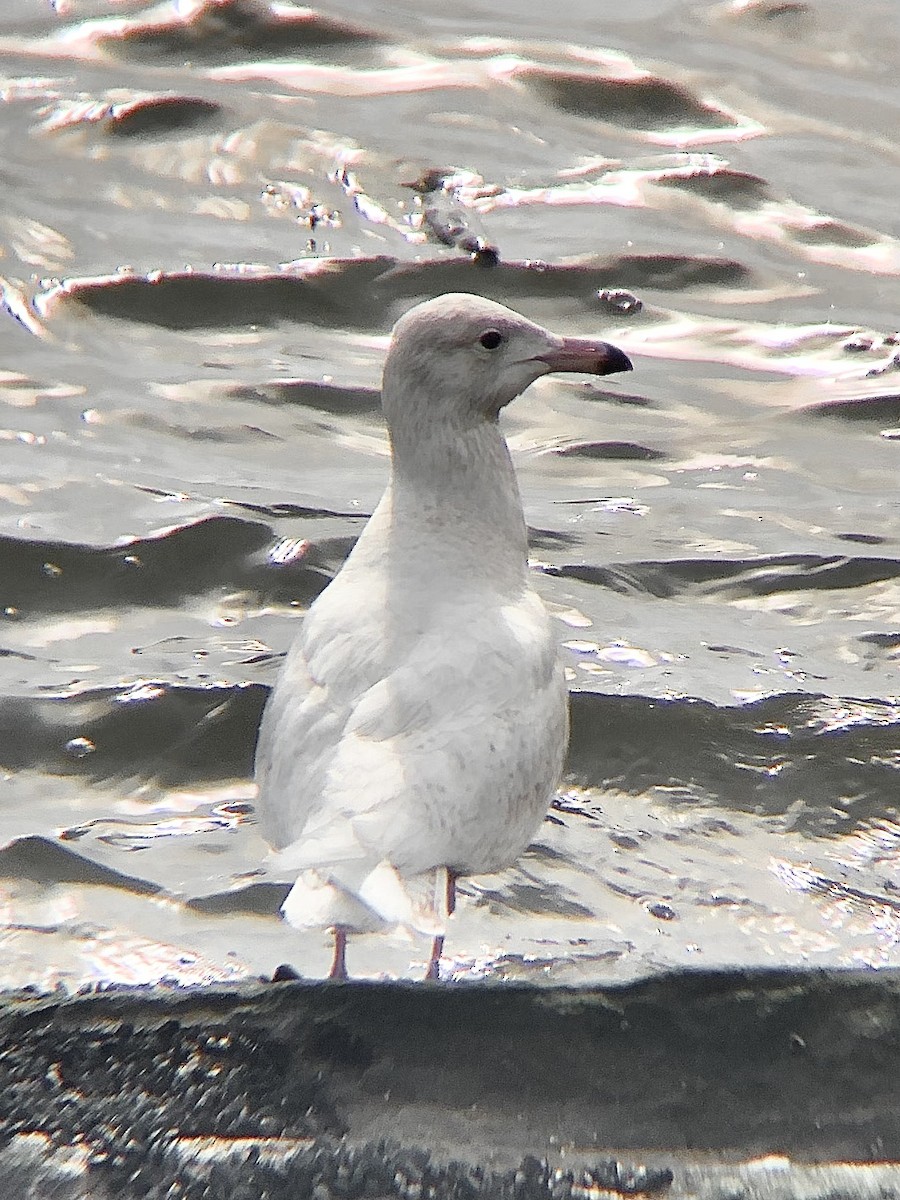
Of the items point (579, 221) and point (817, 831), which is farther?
point (579, 221)

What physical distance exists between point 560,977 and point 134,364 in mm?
4385

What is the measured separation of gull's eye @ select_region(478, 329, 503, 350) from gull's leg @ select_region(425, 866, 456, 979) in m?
1.32

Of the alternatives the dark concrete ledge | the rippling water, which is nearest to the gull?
the dark concrete ledge

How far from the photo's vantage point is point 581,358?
4.55m

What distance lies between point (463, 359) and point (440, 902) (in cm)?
151

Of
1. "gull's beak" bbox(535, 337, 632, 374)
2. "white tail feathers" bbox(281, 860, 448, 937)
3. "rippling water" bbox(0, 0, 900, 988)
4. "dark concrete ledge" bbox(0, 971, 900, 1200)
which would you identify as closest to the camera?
"dark concrete ledge" bbox(0, 971, 900, 1200)

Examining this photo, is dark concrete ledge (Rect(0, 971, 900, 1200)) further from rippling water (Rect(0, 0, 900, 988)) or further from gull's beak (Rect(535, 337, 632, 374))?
gull's beak (Rect(535, 337, 632, 374))

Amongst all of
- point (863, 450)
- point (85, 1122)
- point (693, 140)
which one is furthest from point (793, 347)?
point (85, 1122)

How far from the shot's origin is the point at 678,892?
464 centimetres

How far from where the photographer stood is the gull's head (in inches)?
174

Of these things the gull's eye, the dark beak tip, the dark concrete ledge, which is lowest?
the dark concrete ledge

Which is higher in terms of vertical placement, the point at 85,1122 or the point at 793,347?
the point at 85,1122

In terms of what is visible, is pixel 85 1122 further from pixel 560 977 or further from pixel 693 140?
pixel 693 140

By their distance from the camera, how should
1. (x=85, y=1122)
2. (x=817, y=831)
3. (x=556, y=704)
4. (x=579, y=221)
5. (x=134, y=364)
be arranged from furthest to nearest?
(x=579, y=221), (x=134, y=364), (x=817, y=831), (x=556, y=704), (x=85, y=1122)
